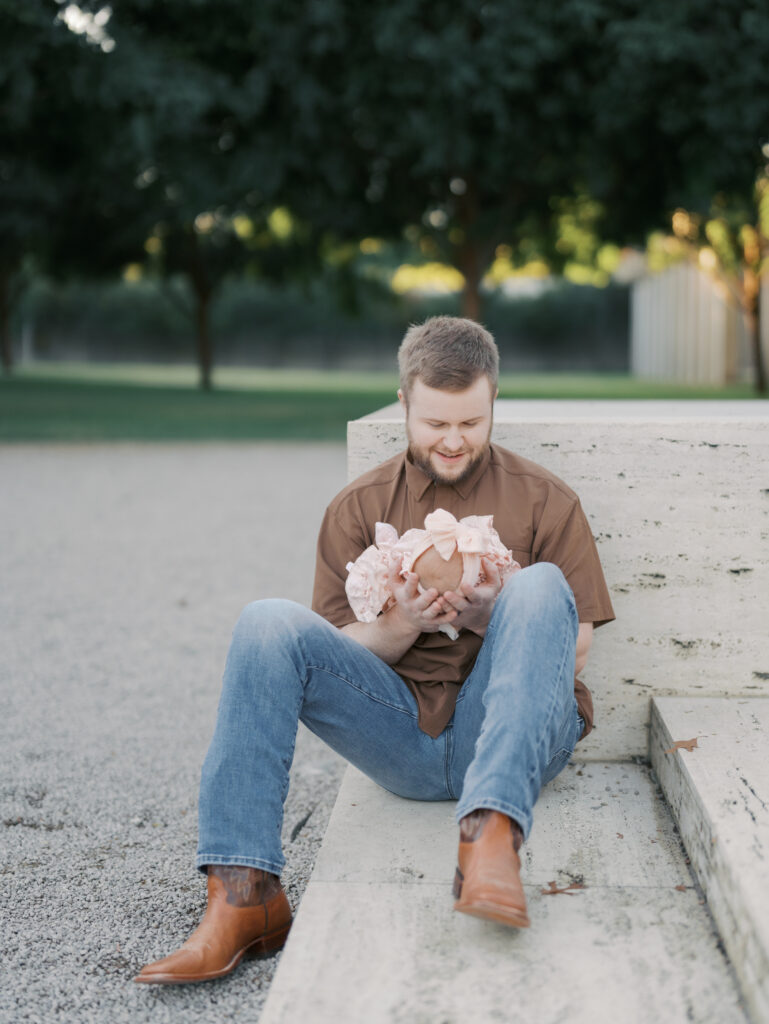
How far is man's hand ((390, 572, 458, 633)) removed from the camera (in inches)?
106

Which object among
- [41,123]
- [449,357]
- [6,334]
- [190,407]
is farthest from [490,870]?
[6,334]

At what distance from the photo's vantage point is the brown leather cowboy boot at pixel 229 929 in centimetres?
243

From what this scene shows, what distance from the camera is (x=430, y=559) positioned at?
2709 millimetres

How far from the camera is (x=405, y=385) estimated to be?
9.53ft

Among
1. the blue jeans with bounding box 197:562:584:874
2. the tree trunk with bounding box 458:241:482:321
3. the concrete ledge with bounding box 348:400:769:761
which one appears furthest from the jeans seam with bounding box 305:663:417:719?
the tree trunk with bounding box 458:241:482:321

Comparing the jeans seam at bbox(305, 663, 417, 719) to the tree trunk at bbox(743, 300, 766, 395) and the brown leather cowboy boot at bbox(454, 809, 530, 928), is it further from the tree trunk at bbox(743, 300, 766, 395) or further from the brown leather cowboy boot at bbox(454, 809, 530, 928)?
the tree trunk at bbox(743, 300, 766, 395)

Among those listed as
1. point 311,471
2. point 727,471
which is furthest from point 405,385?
point 311,471

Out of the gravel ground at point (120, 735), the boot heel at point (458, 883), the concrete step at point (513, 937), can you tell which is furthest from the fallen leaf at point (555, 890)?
the gravel ground at point (120, 735)

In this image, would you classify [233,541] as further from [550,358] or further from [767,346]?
[550,358]

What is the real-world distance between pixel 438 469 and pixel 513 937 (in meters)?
1.16

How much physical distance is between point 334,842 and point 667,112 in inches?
600

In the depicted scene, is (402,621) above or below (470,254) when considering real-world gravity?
below

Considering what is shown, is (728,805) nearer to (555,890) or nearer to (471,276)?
(555,890)

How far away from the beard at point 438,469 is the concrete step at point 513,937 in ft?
2.99
